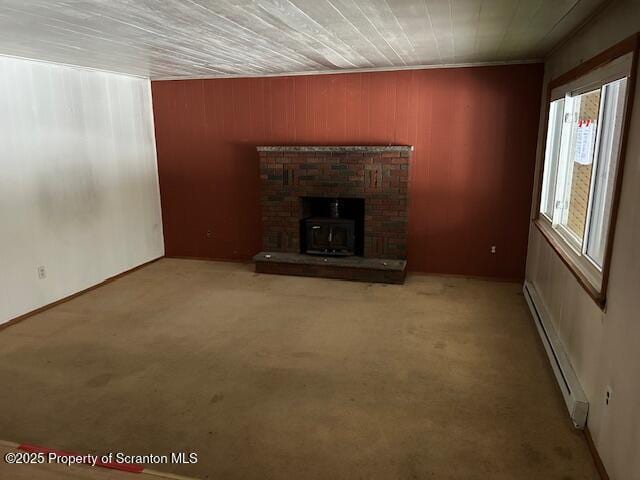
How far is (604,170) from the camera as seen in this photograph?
2652 mm

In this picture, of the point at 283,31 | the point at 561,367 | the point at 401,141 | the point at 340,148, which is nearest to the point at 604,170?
the point at 561,367

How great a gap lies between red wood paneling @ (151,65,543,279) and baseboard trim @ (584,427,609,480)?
277 centimetres

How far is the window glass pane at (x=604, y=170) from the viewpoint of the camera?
246cm

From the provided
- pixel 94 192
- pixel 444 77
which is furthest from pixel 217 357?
pixel 444 77

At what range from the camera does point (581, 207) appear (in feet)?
11.2

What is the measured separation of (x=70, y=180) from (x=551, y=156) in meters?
4.59

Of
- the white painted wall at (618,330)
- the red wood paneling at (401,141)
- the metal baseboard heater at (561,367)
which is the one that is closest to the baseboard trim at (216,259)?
the red wood paneling at (401,141)

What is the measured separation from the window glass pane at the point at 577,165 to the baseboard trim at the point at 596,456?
1283mm

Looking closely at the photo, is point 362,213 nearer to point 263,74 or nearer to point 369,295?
point 369,295

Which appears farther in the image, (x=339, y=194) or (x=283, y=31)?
(x=339, y=194)

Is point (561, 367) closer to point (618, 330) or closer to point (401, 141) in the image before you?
point (618, 330)

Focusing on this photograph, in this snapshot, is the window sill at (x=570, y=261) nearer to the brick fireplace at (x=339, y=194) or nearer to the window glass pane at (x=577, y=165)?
the window glass pane at (x=577, y=165)

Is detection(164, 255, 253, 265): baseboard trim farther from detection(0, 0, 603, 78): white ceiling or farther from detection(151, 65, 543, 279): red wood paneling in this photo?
detection(0, 0, 603, 78): white ceiling

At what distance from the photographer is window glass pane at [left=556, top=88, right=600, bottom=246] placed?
320 cm
